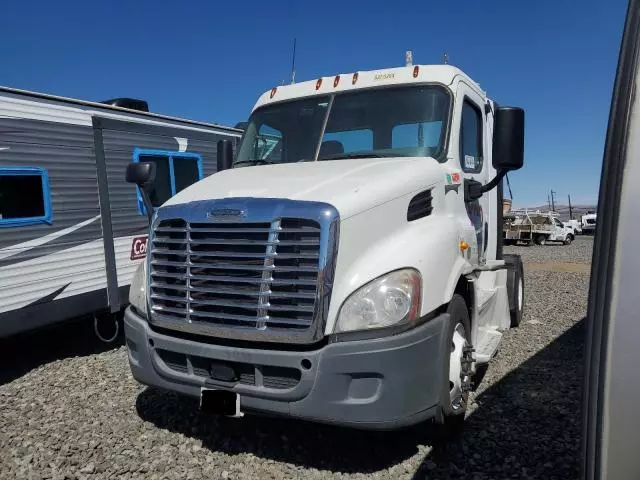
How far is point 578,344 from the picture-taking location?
240 inches

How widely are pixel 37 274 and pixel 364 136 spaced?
12.7ft

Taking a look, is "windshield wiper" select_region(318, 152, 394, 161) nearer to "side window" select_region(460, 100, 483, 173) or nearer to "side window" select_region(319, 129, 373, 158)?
"side window" select_region(319, 129, 373, 158)

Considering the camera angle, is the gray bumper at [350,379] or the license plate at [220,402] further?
the license plate at [220,402]

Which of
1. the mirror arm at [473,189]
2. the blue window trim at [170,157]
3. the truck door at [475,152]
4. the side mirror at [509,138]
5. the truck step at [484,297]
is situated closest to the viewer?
the side mirror at [509,138]

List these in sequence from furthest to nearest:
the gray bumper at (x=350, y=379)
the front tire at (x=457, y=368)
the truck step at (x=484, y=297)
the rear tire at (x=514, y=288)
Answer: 1. the rear tire at (x=514, y=288)
2. the truck step at (x=484, y=297)
3. the front tire at (x=457, y=368)
4. the gray bumper at (x=350, y=379)

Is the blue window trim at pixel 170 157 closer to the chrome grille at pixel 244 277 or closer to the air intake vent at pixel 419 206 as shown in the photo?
the chrome grille at pixel 244 277

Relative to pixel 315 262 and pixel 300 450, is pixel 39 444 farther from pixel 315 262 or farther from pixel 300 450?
pixel 315 262

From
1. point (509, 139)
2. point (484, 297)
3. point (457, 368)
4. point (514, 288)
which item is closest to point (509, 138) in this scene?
point (509, 139)

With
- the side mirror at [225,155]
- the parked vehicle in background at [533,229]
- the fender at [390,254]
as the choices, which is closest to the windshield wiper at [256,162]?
the side mirror at [225,155]

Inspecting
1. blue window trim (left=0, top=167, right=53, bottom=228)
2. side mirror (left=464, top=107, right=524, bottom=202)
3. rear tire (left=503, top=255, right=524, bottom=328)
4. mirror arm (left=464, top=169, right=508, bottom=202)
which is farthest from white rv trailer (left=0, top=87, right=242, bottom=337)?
rear tire (left=503, top=255, right=524, bottom=328)

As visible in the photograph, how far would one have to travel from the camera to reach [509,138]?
376cm

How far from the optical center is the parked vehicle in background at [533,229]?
2683cm

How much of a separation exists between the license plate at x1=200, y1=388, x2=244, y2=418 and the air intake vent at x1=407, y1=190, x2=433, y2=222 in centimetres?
163

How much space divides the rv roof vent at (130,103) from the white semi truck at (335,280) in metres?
3.51
